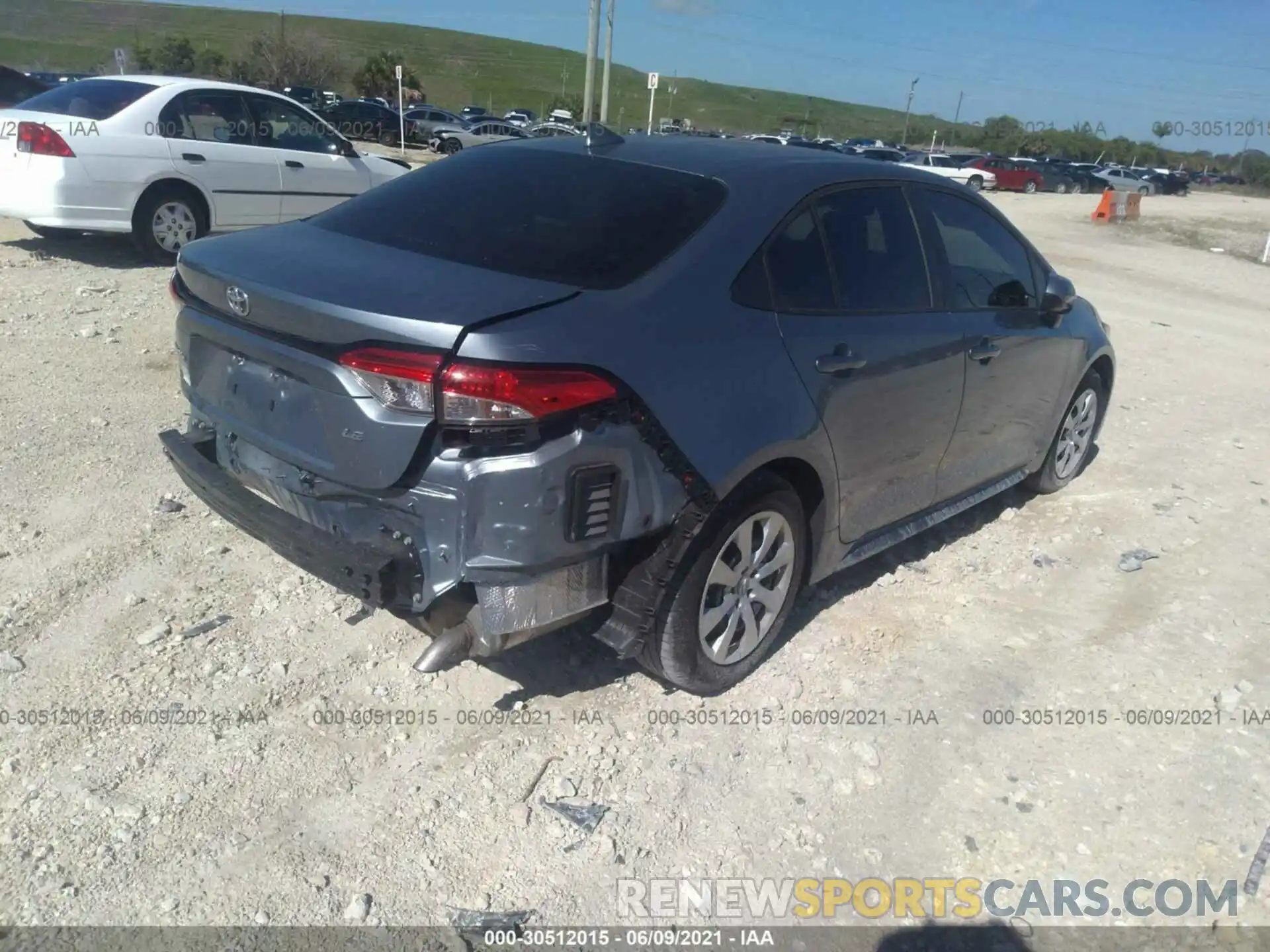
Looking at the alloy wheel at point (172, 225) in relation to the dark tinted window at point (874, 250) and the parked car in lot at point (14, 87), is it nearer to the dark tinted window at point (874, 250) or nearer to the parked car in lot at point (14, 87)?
the dark tinted window at point (874, 250)

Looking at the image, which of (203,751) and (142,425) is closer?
(203,751)

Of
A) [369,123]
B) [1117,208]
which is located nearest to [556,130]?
[1117,208]

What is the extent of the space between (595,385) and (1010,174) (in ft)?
140

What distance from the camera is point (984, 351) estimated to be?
427 centimetres

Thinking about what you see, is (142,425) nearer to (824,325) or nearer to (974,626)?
(824,325)

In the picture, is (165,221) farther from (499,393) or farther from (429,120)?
(429,120)

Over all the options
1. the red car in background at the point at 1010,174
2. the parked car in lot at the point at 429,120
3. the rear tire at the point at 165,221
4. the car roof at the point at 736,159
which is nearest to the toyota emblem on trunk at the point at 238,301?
the car roof at the point at 736,159

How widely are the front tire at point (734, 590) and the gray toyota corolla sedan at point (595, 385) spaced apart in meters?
0.01

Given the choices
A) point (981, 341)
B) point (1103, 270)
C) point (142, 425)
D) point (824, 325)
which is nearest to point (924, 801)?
point (824, 325)

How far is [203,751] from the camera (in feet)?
9.86

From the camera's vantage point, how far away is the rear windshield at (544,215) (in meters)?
3.09

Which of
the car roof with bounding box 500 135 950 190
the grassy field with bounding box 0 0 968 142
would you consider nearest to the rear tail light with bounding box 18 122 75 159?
the car roof with bounding box 500 135 950 190

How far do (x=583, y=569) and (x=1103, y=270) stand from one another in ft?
51.7

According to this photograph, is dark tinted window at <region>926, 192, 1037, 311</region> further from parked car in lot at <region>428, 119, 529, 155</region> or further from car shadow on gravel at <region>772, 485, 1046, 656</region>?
parked car in lot at <region>428, 119, 529, 155</region>
